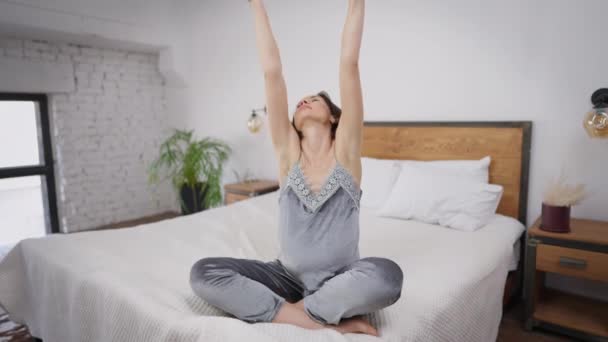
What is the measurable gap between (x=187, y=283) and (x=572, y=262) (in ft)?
5.71

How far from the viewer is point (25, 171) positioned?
3660 millimetres

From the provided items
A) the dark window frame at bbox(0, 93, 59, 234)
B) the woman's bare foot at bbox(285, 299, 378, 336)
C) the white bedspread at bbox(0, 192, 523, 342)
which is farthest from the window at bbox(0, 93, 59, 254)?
the woman's bare foot at bbox(285, 299, 378, 336)

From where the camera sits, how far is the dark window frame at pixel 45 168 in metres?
3.58

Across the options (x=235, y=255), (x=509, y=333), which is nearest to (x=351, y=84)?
(x=235, y=255)

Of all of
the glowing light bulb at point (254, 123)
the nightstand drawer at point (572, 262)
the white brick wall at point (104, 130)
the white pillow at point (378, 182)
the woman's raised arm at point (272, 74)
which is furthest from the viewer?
the white brick wall at point (104, 130)

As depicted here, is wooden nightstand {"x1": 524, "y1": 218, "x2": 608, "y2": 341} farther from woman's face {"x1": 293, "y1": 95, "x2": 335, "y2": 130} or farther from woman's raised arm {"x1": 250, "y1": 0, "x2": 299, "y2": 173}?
woman's raised arm {"x1": 250, "y1": 0, "x2": 299, "y2": 173}

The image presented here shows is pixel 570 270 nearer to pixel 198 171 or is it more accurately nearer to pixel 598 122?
pixel 598 122

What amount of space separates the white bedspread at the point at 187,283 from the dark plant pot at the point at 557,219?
181 mm

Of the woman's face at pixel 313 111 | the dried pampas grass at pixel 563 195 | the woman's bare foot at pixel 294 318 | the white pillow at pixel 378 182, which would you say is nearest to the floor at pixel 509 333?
the dried pampas grass at pixel 563 195

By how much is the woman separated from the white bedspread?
0.28 ft

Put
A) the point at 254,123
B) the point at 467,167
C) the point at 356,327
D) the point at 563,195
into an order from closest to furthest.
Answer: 1. the point at 356,327
2. the point at 563,195
3. the point at 467,167
4. the point at 254,123

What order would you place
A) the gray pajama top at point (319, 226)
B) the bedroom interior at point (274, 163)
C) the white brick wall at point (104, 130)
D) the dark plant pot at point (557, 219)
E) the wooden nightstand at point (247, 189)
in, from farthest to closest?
the white brick wall at point (104, 130) < the wooden nightstand at point (247, 189) < the dark plant pot at point (557, 219) < the bedroom interior at point (274, 163) < the gray pajama top at point (319, 226)

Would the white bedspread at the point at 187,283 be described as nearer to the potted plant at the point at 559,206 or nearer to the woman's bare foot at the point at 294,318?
the woman's bare foot at the point at 294,318

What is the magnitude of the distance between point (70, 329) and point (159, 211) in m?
3.24
